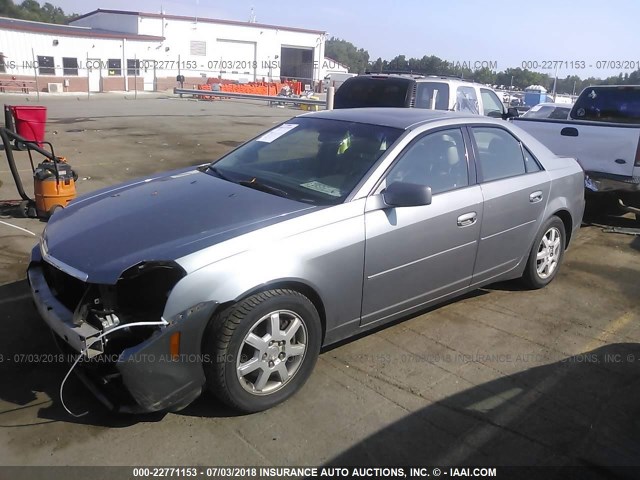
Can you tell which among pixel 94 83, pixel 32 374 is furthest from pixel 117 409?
pixel 94 83

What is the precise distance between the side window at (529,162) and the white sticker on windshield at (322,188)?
6.83 ft

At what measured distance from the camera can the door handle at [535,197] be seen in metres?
4.64

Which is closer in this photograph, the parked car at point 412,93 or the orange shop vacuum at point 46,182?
the orange shop vacuum at point 46,182

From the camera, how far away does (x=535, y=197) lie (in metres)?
4.68

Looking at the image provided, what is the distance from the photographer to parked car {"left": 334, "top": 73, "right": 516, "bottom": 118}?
894 cm

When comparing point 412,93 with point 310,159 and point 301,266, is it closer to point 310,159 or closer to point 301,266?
point 310,159

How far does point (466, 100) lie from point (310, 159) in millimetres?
6424

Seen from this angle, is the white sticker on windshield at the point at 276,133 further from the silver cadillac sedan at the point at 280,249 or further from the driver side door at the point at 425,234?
the driver side door at the point at 425,234

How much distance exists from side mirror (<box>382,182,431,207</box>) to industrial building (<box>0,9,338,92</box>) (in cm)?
3467

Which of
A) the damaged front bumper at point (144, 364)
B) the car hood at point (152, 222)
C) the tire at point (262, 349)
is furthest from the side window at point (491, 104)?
the damaged front bumper at point (144, 364)

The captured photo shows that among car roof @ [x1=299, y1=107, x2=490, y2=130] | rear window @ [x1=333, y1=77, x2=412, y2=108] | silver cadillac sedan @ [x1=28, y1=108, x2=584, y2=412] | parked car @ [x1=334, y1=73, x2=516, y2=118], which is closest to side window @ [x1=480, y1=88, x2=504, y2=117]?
parked car @ [x1=334, y1=73, x2=516, y2=118]

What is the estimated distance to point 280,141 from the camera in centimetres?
441

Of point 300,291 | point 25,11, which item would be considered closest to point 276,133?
point 300,291

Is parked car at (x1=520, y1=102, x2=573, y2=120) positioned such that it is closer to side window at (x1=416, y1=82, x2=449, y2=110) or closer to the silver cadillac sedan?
side window at (x1=416, y1=82, x2=449, y2=110)
